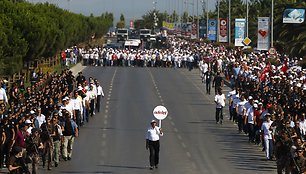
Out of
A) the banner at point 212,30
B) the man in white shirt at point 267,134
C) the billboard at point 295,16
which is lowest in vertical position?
the man in white shirt at point 267,134

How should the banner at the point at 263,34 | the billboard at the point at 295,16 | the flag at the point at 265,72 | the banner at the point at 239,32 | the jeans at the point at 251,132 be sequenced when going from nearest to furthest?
the jeans at the point at 251,132 → the flag at the point at 265,72 → the billboard at the point at 295,16 → the banner at the point at 263,34 → the banner at the point at 239,32

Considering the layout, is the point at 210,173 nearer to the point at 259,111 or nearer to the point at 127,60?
the point at 259,111

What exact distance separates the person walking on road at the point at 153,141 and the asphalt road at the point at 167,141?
25 centimetres

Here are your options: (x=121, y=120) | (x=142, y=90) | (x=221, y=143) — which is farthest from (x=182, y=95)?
(x=221, y=143)

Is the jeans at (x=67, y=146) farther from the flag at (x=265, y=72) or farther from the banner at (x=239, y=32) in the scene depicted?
the banner at (x=239, y=32)

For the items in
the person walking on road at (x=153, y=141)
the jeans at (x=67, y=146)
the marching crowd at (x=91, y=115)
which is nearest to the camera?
the marching crowd at (x=91, y=115)

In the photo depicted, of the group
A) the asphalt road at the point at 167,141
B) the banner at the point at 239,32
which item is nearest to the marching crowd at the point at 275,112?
the asphalt road at the point at 167,141

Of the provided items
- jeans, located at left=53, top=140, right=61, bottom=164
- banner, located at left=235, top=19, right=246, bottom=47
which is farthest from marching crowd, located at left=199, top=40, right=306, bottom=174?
banner, located at left=235, top=19, right=246, bottom=47

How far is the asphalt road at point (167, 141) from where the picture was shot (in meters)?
24.0

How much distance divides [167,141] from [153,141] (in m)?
5.88

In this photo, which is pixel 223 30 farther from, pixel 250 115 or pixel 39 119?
pixel 39 119

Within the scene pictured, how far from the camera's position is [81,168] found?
23.5 m

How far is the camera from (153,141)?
23516 millimetres

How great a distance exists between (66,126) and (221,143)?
6.09m
